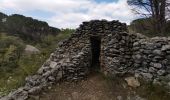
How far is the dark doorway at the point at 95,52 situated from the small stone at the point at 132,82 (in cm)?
193

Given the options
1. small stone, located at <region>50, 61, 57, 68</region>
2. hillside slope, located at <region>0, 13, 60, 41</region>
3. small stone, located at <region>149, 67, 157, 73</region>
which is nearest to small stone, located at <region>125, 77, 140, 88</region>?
small stone, located at <region>149, 67, 157, 73</region>

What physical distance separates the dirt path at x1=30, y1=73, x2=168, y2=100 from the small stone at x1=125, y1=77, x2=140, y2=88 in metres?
0.15

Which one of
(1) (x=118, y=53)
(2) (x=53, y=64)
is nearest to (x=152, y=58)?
(1) (x=118, y=53)

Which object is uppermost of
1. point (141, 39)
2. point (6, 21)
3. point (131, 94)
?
point (6, 21)

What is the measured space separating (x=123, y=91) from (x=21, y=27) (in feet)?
135

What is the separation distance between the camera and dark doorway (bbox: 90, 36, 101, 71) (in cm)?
1365

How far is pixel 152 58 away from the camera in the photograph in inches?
460

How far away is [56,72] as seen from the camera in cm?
1234

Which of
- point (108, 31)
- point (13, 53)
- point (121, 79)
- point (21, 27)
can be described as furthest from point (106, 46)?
point (21, 27)

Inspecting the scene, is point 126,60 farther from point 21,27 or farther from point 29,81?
point 21,27

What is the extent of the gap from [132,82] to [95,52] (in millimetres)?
2819

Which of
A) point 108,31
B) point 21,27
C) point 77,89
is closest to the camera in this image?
point 77,89

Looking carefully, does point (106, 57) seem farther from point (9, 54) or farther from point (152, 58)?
point (9, 54)

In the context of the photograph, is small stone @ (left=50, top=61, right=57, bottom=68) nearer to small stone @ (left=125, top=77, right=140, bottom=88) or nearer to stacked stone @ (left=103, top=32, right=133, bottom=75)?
stacked stone @ (left=103, top=32, right=133, bottom=75)
